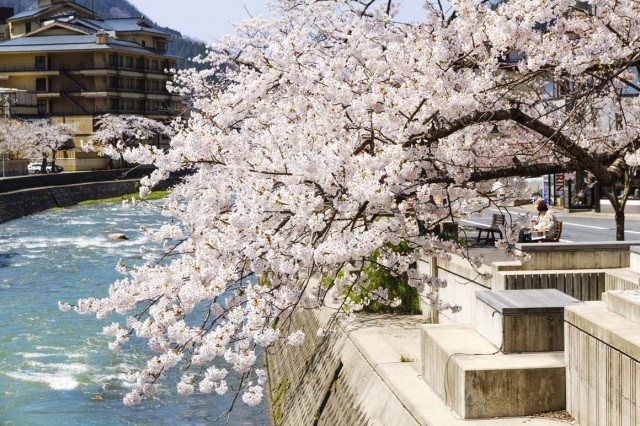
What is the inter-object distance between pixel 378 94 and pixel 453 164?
0.96 m

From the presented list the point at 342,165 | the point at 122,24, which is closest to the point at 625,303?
the point at 342,165

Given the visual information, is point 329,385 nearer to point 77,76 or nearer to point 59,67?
point 77,76

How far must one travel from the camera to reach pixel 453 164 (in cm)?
885

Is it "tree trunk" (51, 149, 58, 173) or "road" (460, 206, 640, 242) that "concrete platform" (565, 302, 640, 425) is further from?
"tree trunk" (51, 149, 58, 173)

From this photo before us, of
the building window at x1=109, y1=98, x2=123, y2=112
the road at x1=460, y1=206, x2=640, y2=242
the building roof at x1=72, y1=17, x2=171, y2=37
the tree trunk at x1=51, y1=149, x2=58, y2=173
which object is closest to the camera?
the road at x1=460, y1=206, x2=640, y2=242

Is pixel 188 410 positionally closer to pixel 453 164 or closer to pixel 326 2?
pixel 326 2

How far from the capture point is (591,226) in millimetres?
32125

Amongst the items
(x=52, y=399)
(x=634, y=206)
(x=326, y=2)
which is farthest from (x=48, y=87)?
(x=326, y=2)

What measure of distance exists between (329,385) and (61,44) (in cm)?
8615

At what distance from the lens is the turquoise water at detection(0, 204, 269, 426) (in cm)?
1781

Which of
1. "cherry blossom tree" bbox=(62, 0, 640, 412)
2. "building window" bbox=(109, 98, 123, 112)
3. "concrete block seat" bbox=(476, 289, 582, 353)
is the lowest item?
"concrete block seat" bbox=(476, 289, 582, 353)

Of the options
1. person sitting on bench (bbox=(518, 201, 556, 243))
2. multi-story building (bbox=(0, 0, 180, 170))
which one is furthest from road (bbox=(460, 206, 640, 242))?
multi-story building (bbox=(0, 0, 180, 170))

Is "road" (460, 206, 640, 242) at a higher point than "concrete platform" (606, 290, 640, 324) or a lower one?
lower

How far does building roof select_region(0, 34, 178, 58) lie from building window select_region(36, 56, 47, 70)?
117 centimetres
